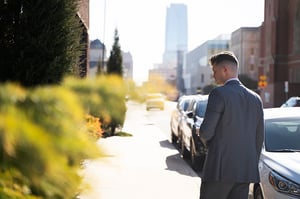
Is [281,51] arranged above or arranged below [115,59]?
above

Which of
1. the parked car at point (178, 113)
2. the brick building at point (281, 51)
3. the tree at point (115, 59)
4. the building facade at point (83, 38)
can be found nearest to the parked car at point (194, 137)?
the parked car at point (178, 113)

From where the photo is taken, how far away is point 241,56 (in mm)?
93250

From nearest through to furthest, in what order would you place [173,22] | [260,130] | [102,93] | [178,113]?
1. [102,93]
2. [260,130]
3. [178,113]
4. [173,22]

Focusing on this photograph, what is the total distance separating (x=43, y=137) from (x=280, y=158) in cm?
535

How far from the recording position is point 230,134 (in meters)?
4.64

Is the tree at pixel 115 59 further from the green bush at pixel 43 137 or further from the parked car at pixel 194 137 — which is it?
the green bush at pixel 43 137

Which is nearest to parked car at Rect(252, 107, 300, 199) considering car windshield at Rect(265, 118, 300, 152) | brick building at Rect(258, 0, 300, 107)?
car windshield at Rect(265, 118, 300, 152)

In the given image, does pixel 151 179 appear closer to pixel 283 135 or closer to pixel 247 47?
pixel 283 135

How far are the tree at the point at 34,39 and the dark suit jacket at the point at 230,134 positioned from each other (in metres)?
1.52

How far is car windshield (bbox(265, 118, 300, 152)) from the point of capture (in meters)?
6.95

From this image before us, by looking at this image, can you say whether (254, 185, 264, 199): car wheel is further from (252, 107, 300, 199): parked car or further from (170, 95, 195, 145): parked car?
(170, 95, 195, 145): parked car

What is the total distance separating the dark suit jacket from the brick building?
56.0 meters

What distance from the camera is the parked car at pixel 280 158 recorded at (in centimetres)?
569

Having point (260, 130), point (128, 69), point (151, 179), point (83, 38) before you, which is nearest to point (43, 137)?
point (260, 130)
